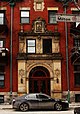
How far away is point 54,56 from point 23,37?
3.97 meters

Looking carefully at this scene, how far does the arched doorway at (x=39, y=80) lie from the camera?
106 ft

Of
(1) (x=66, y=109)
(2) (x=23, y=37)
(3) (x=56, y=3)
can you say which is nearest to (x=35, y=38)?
(2) (x=23, y=37)

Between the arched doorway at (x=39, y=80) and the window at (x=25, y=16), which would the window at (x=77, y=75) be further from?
the window at (x=25, y=16)

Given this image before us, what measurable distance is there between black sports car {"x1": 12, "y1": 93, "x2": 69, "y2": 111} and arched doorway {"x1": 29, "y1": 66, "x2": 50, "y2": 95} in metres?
7.92

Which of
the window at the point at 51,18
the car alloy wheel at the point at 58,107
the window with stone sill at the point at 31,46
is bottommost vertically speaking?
the car alloy wheel at the point at 58,107

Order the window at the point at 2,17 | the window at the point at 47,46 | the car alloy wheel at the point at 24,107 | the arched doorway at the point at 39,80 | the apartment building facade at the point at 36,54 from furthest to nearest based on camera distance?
the window at the point at 2,17
the window at the point at 47,46
the arched doorway at the point at 39,80
the apartment building facade at the point at 36,54
the car alloy wheel at the point at 24,107

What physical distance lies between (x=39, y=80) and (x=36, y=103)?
8600 mm

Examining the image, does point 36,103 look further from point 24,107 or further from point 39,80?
point 39,80

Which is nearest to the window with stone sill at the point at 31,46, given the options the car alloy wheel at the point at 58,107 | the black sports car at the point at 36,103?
the black sports car at the point at 36,103

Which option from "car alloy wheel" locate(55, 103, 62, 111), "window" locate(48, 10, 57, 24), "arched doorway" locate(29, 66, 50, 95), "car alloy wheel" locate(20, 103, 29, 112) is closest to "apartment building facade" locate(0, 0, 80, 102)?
"arched doorway" locate(29, 66, 50, 95)

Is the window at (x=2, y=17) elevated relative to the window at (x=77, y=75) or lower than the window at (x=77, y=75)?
elevated

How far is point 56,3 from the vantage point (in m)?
33.4

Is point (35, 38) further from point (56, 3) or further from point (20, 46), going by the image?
point (56, 3)

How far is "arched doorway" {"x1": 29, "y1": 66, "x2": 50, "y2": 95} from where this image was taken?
32.3m
